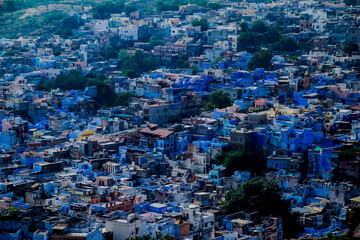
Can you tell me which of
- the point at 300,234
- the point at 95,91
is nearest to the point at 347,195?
the point at 300,234

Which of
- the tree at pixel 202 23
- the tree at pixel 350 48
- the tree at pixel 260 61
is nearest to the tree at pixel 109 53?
the tree at pixel 202 23

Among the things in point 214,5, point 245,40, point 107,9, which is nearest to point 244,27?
point 245,40

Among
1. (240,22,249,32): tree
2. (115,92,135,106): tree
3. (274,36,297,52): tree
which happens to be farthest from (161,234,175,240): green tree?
(240,22,249,32): tree

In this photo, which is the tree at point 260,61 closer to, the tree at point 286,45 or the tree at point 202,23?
the tree at point 286,45

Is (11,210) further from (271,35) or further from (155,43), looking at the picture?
(155,43)

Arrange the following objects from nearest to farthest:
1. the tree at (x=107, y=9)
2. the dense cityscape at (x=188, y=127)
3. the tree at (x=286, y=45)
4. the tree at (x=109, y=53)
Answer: the dense cityscape at (x=188, y=127)
the tree at (x=286, y=45)
the tree at (x=109, y=53)
the tree at (x=107, y=9)

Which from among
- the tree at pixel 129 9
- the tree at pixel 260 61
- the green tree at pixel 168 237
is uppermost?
the tree at pixel 129 9
